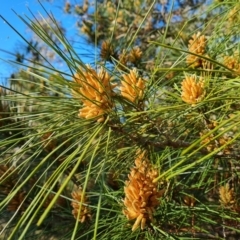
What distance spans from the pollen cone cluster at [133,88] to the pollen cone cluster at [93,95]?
7 cm

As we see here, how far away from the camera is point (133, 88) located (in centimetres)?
52

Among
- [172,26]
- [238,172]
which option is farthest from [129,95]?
[172,26]

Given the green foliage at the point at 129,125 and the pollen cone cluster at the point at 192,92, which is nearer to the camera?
the green foliage at the point at 129,125

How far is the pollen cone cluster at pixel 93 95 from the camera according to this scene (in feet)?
1.44

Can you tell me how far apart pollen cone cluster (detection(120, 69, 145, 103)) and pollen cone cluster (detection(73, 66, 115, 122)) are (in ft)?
0.24

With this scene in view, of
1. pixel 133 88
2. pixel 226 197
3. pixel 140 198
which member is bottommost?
pixel 226 197

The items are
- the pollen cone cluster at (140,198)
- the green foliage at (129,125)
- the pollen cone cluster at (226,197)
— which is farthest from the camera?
the pollen cone cluster at (226,197)

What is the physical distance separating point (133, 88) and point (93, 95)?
0.09m

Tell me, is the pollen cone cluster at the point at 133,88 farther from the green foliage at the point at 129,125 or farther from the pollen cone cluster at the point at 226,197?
the pollen cone cluster at the point at 226,197

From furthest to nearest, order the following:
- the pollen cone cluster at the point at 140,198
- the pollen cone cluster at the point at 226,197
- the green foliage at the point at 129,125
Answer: the pollen cone cluster at the point at 226,197 < the pollen cone cluster at the point at 140,198 < the green foliage at the point at 129,125

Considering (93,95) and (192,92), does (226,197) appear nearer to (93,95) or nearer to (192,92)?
(192,92)

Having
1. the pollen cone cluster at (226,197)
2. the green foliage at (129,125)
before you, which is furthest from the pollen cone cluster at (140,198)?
the pollen cone cluster at (226,197)

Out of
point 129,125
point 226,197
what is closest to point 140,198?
point 129,125

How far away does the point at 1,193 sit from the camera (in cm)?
106
